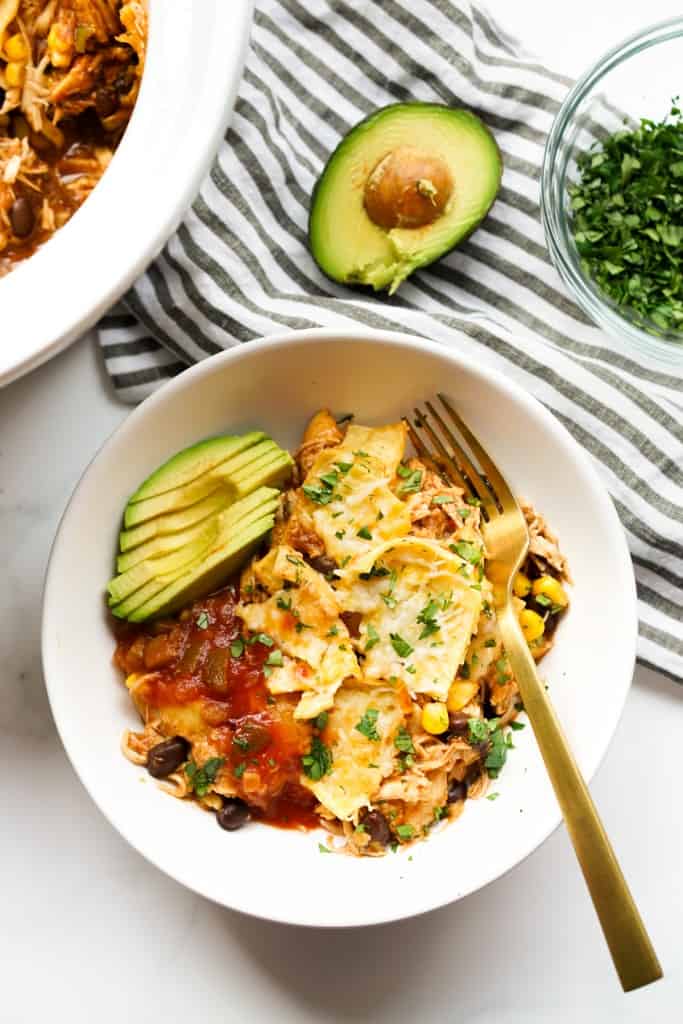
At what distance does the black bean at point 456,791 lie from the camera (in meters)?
2.08

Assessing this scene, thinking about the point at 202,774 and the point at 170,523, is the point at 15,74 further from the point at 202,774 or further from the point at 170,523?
the point at 202,774

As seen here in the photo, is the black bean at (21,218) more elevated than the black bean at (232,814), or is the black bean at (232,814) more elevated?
the black bean at (21,218)

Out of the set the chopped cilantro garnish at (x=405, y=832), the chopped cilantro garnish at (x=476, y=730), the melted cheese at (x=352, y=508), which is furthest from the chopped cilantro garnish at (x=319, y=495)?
the chopped cilantro garnish at (x=405, y=832)

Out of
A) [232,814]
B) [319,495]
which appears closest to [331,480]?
[319,495]

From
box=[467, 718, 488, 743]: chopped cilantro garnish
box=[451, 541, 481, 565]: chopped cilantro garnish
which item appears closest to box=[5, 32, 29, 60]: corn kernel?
box=[451, 541, 481, 565]: chopped cilantro garnish

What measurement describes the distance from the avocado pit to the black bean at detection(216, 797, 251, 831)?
3.53ft

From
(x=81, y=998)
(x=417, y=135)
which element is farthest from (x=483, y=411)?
(x=81, y=998)

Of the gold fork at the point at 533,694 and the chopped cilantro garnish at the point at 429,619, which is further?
the chopped cilantro garnish at the point at 429,619

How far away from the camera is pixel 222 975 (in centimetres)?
232

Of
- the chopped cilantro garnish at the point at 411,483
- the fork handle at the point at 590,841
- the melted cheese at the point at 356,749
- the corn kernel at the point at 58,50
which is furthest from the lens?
the chopped cilantro garnish at the point at 411,483

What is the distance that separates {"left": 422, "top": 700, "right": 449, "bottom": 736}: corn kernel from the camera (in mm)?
2008

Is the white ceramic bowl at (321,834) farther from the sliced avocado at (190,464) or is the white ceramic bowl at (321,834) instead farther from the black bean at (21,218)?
the black bean at (21,218)

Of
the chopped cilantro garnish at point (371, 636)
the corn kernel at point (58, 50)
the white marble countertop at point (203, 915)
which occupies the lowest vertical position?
the white marble countertop at point (203, 915)

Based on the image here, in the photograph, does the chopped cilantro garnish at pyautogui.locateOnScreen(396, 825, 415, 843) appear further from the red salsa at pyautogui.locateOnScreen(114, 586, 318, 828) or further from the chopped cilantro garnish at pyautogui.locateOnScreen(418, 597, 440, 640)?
the chopped cilantro garnish at pyautogui.locateOnScreen(418, 597, 440, 640)
